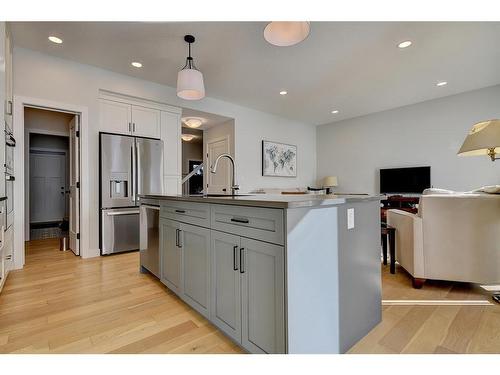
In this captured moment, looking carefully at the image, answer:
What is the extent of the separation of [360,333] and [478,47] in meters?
3.83

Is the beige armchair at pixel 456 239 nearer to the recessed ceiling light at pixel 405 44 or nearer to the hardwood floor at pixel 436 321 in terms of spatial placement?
the hardwood floor at pixel 436 321

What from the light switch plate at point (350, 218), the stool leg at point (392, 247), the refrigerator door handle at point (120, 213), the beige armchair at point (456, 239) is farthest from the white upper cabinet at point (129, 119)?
the beige armchair at point (456, 239)

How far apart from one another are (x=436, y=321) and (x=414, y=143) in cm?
452

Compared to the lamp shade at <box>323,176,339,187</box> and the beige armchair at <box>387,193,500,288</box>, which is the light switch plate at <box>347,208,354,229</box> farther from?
the lamp shade at <box>323,176,339,187</box>

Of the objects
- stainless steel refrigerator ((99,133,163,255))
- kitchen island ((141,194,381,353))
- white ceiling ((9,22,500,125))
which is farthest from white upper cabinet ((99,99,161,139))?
kitchen island ((141,194,381,353))

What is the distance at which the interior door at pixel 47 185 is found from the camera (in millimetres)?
5816

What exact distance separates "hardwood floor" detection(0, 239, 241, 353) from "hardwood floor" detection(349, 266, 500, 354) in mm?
915

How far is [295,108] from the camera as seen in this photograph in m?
5.45

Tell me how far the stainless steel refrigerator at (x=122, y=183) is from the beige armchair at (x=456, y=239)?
3511mm

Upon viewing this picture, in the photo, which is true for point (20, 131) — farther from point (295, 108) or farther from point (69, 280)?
point (295, 108)

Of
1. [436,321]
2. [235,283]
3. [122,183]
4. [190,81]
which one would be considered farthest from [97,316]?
[436,321]

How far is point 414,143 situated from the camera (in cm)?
515
